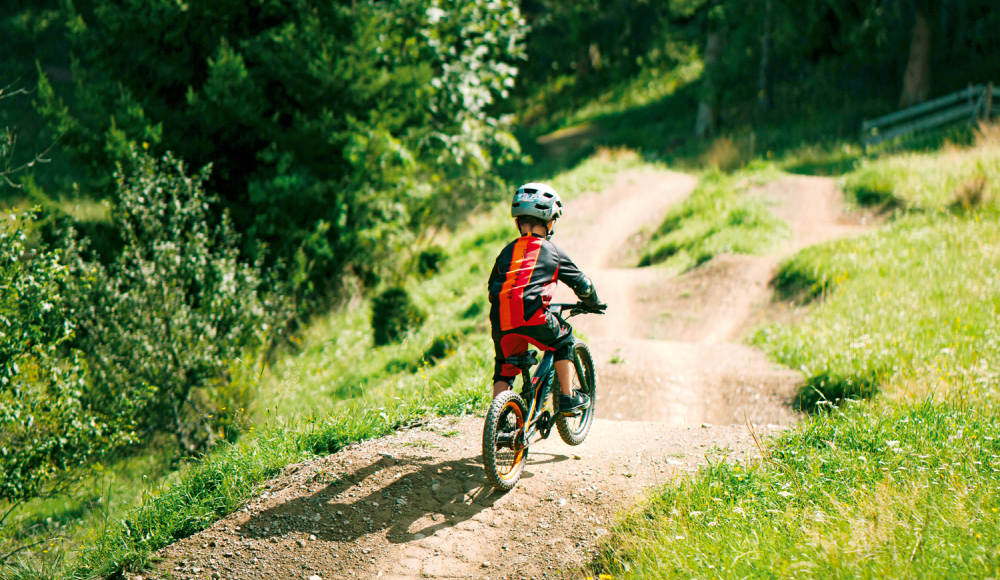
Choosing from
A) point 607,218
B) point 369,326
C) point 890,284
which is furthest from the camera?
point 607,218

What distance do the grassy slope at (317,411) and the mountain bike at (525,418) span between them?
1.04 m

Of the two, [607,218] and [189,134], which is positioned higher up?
[189,134]

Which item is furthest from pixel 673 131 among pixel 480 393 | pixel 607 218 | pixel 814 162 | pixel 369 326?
pixel 480 393

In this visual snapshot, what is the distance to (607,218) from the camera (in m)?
15.9

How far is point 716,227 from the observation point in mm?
13203

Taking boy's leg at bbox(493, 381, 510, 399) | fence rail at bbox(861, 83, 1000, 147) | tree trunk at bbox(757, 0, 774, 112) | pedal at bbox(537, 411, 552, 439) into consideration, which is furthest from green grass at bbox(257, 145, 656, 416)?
tree trunk at bbox(757, 0, 774, 112)

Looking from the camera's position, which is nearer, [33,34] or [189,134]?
[189,134]

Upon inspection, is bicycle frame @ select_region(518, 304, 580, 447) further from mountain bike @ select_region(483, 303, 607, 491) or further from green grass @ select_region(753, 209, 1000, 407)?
green grass @ select_region(753, 209, 1000, 407)

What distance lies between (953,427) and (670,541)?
7.87 ft

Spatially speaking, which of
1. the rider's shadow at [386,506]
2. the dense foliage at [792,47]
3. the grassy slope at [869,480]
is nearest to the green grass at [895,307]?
the grassy slope at [869,480]

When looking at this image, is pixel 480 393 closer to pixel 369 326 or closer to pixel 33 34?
pixel 369 326

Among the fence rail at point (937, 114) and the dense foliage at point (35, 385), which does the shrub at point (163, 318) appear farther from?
the fence rail at point (937, 114)

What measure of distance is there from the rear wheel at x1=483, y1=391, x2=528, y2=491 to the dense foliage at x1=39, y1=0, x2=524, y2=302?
23.6ft

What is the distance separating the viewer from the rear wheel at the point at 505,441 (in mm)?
4516
